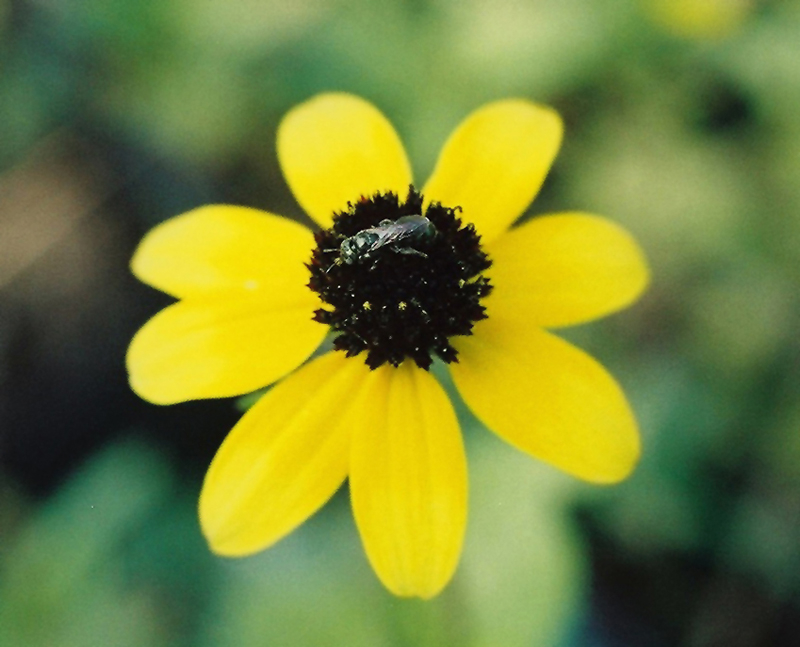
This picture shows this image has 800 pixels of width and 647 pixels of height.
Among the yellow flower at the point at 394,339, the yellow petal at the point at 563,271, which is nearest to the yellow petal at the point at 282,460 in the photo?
the yellow flower at the point at 394,339

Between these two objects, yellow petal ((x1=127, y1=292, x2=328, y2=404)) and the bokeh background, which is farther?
the bokeh background

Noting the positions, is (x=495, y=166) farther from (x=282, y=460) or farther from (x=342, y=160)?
(x=282, y=460)

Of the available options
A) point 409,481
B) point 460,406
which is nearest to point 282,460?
point 409,481

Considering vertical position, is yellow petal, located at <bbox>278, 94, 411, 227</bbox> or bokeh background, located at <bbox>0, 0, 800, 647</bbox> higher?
yellow petal, located at <bbox>278, 94, 411, 227</bbox>

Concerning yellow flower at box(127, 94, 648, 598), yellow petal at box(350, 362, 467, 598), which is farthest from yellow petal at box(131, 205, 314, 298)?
yellow petal at box(350, 362, 467, 598)

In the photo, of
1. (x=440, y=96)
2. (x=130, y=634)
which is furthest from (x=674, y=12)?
(x=130, y=634)

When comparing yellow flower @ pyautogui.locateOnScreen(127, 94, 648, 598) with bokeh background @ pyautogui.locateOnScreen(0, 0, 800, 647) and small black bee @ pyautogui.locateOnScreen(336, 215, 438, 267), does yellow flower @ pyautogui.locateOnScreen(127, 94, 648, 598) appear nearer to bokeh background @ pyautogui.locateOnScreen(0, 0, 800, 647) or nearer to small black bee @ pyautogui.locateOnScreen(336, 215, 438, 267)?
small black bee @ pyautogui.locateOnScreen(336, 215, 438, 267)
